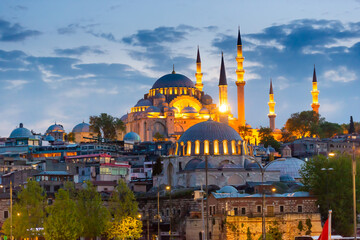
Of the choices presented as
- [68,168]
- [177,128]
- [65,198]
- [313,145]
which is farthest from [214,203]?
[177,128]

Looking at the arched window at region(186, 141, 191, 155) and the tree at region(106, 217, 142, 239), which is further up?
the arched window at region(186, 141, 191, 155)

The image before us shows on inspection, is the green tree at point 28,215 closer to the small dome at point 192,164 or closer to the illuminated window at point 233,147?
the small dome at point 192,164

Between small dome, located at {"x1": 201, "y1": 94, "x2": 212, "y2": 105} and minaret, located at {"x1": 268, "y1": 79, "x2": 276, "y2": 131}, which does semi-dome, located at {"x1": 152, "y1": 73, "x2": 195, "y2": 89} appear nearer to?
small dome, located at {"x1": 201, "y1": 94, "x2": 212, "y2": 105}

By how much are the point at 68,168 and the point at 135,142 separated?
104 ft

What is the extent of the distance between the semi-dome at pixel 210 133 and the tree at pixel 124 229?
79.6ft

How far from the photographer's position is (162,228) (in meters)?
67.9

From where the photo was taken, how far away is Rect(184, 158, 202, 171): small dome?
3024 inches

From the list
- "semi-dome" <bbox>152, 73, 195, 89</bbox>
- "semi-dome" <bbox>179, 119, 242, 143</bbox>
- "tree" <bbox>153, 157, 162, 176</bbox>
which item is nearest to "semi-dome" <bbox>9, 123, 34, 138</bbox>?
"semi-dome" <bbox>152, 73, 195, 89</bbox>

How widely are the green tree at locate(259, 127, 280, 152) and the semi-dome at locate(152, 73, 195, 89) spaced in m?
14.6

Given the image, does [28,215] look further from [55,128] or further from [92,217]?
[55,128]

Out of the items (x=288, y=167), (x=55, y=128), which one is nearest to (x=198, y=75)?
(x=55, y=128)

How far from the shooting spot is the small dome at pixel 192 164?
252ft

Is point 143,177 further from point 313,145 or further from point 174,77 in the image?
point 174,77

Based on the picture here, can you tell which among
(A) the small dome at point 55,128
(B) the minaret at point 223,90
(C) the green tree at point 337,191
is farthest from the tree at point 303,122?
(C) the green tree at point 337,191
